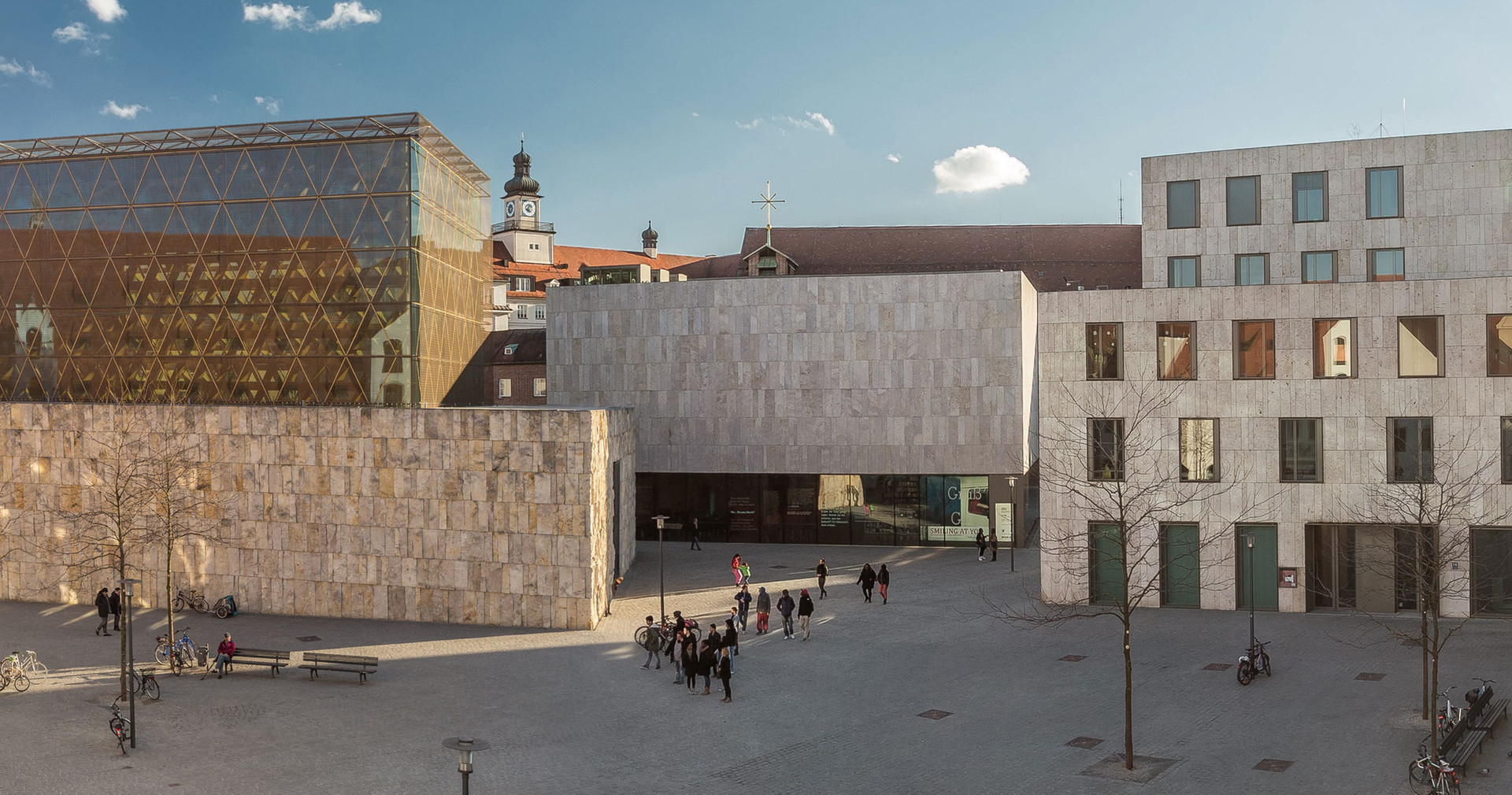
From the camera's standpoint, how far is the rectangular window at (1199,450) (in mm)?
34906

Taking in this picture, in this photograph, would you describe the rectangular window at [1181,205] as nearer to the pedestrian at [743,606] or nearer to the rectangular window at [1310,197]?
the rectangular window at [1310,197]

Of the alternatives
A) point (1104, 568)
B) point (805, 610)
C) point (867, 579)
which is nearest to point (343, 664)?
point (805, 610)

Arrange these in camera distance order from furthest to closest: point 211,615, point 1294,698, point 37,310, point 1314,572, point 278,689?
point 37,310
point 211,615
point 1314,572
point 278,689
point 1294,698

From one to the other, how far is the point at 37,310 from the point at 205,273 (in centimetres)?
862

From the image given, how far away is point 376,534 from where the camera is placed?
36062 millimetres

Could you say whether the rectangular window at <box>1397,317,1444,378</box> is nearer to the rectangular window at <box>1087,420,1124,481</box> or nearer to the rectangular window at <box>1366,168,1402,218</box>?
the rectangular window at <box>1366,168,1402,218</box>

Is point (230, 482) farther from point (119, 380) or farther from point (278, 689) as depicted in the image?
point (278, 689)

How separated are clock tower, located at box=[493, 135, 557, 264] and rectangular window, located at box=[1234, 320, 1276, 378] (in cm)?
11084

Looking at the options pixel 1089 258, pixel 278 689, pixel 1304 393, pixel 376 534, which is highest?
pixel 1089 258

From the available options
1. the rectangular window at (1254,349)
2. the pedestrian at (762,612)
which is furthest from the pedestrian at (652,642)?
the rectangular window at (1254,349)

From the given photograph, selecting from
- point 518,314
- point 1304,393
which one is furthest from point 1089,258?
point 518,314

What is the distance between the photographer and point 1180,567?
1395 inches

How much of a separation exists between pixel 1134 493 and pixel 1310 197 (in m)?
11.4

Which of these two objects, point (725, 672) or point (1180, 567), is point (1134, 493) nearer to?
point (1180, 567)
